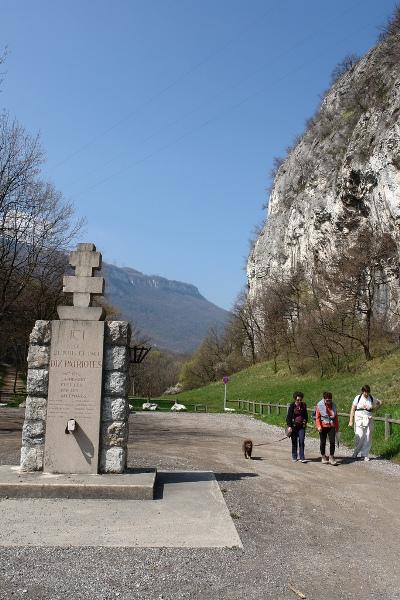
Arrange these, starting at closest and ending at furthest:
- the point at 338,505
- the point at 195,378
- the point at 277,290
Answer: the point at 338,505 → the point at 277,290 → the point at 195,378

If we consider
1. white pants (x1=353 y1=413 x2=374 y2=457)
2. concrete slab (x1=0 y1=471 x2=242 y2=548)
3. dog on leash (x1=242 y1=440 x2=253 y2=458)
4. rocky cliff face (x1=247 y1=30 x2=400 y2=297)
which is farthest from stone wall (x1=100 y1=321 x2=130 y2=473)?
rocky cliff face (x1=247 y1=30 x2=400 y2=297)

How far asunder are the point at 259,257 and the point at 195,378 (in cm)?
1918

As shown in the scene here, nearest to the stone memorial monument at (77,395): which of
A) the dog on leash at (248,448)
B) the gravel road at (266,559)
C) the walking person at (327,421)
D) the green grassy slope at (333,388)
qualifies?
the gravel road at (266,559)

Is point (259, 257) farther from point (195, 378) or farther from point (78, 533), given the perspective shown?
point (78, 533)

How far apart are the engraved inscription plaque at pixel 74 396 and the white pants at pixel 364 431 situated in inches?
261

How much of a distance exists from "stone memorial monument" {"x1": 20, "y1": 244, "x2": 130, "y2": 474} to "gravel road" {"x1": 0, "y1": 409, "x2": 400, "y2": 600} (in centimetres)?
130

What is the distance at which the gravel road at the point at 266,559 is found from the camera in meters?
4.64

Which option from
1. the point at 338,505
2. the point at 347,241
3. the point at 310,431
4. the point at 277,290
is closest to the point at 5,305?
the point at 310,431

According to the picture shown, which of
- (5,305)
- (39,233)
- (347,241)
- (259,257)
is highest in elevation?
(259,257)

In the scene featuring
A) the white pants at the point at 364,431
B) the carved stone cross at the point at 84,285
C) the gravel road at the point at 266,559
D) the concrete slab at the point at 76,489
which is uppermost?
the carved stone cross at the point at 84,285

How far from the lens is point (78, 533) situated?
6.05 m

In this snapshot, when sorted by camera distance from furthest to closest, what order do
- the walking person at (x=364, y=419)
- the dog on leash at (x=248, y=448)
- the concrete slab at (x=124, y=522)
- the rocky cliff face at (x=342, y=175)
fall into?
1. the rocky cliff face at (x=342, y=175)
2. the dog on leash at (x=248, y=448)
3. the walking person at (x=364, y=419)
4. the concrete slab at (x=124, y=522)

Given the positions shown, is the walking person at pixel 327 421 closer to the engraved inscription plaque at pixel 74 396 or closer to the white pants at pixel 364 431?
the white pants at pixel 364 431

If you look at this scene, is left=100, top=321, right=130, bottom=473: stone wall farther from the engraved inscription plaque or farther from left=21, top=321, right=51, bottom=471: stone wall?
left=21, top=321, right=51, bottom=471: stone wall
